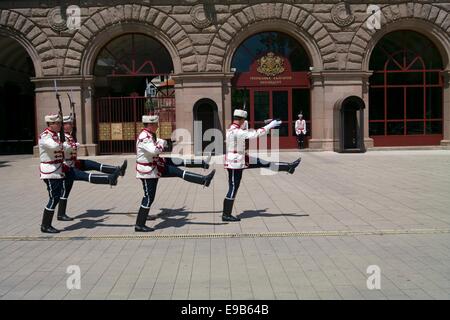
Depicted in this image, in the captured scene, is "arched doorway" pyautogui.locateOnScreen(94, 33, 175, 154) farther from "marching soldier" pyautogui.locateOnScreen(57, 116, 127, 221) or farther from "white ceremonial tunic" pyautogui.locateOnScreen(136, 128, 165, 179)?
"white ceremonial tunic" pyautogui.locateOnScreen(136, 128, 165, 179)

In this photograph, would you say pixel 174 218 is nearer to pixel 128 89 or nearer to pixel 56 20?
pixel 128 89

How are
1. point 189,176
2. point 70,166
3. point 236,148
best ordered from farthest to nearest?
point 70,166, point 236,148, point 189,176

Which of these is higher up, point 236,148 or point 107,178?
point 236,148

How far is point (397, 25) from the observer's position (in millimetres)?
21828

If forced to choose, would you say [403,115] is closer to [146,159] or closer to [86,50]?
[86,50]

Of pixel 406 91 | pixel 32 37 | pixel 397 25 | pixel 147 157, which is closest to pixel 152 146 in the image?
pixel 147 157

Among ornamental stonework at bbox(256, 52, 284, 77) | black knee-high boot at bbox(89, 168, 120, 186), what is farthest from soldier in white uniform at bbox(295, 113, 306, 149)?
black knee-high boot at bbox(89, 168, 120, 186)

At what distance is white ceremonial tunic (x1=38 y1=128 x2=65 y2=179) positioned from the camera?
25.4 feet

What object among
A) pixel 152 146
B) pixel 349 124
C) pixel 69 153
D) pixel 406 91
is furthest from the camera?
pixel 406 91

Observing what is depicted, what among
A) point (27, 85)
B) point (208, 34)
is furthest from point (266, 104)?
point (27, 85)

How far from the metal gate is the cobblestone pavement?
31.9 ft

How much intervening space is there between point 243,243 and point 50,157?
3170mm

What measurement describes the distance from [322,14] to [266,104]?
4.37m

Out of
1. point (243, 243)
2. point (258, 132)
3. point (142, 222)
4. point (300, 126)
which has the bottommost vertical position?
point (243, 243)
